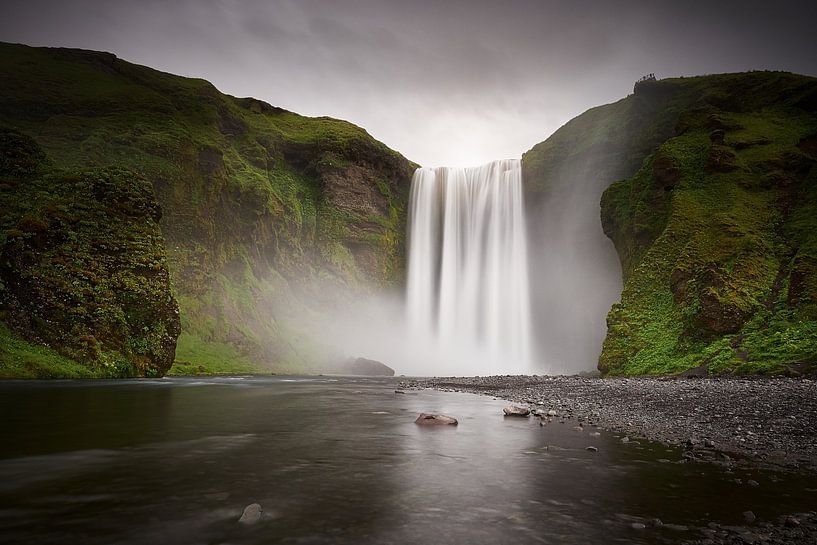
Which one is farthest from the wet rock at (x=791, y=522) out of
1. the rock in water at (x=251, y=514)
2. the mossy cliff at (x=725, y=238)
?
the mossy cliff at (x=725, y=238)

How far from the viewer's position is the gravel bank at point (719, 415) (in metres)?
9.44

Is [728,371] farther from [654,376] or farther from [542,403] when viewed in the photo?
[542,403]

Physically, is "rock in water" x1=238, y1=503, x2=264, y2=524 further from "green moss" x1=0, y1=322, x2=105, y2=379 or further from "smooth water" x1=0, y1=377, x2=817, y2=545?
"green moss" x1=0, y1=322, x2=105, y2=379

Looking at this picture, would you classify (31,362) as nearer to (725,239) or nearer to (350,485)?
(350,485)

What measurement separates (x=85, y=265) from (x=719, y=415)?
124 feet

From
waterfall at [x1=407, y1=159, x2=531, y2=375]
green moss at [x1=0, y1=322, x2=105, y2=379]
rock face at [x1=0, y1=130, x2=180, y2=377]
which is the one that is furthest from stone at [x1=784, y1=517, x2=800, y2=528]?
waterfall at [x1=407, y1=159, x2=531, y2=375]

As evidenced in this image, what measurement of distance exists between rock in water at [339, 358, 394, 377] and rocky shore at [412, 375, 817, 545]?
3696 centimetres

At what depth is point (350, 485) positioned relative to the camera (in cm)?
703

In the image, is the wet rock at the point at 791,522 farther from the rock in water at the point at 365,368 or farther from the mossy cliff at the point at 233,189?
the rock in water at the point at 365,368

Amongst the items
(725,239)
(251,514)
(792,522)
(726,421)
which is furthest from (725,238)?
(251,514)

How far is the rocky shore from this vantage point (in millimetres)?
5328

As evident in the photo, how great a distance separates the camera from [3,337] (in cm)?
2630

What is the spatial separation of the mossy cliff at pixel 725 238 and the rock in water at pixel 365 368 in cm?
3011

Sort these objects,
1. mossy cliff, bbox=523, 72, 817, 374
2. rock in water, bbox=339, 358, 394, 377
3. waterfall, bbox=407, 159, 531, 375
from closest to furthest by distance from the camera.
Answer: mossy cliff, bbox=523, 72, 817, 374 < rock in water, bbox=339, 358, 394, 377 < waterfall, bbox=407, 159, 531, 375
